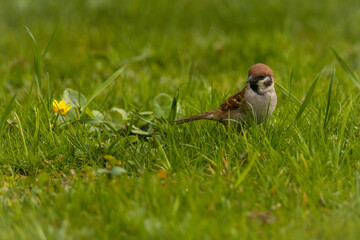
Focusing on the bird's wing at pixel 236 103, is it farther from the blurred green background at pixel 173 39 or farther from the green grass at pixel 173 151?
the blurred green background at pixel 173 39

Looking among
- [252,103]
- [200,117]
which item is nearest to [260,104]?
[252,103]

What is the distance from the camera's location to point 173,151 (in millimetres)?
4184

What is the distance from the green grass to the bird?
10cm

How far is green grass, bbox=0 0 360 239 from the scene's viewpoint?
3246mm

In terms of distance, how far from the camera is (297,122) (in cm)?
443

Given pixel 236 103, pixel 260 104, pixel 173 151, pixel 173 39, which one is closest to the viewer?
pixel 173 151

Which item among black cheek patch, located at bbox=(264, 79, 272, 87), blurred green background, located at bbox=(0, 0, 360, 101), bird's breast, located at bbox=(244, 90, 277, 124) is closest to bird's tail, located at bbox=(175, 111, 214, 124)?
Answer: bird's breast, located at bbox=(244, 90, 277, 124)

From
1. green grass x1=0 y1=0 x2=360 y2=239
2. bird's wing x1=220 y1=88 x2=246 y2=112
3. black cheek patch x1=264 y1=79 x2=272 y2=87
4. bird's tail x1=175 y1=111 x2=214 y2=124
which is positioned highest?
black cheek patch x1=264 y1=79 x2=272 y2=87

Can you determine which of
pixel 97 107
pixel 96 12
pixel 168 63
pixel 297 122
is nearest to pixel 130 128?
pixel 97 107

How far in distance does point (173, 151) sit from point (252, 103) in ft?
2.52

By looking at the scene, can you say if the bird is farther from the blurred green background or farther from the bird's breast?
the blurred green background

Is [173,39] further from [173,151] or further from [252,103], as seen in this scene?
[173,151]

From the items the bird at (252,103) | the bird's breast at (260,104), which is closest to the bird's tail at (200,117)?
the bird at (252,103)

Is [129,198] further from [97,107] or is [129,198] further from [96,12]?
[96,12]
